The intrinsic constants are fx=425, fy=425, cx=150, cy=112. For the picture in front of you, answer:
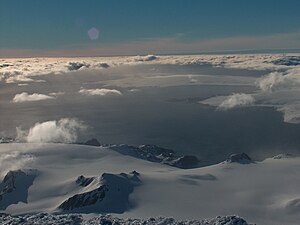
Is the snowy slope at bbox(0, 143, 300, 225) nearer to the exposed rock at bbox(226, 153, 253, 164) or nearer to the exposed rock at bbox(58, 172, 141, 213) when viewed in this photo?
the exposed rock at bbox(58, 172, 141, 213)

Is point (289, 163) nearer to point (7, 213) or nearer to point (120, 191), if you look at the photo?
point (120, 191)

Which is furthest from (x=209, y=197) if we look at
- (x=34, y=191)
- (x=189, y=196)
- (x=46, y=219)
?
(x=34, y=191)

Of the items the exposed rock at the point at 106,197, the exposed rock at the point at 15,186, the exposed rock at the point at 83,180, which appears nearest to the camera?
the exposed rock at the point at 106,197

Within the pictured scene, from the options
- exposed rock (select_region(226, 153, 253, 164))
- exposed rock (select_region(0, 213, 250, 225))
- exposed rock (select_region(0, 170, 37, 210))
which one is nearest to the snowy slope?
exposed rock (select_region(0, 170, 37, 210))

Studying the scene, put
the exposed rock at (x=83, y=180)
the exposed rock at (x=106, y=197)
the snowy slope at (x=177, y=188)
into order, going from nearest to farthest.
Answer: the snowy slope at (x=177, y=188), the exposed rock at (x=106, y=197), the exposed rock at (x=83, y=180)

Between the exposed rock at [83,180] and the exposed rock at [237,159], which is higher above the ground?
the exposed rock at [83,180]

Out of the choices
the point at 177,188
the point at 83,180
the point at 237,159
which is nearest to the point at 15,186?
the point at 83,180

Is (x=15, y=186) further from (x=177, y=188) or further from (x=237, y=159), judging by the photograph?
(x=237, y=159)

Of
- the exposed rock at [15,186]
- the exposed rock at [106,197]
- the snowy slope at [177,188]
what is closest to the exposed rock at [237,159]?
the snowy slope at [177,188]

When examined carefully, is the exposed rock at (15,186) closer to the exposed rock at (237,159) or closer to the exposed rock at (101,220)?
the exposed rock at (101,220)
